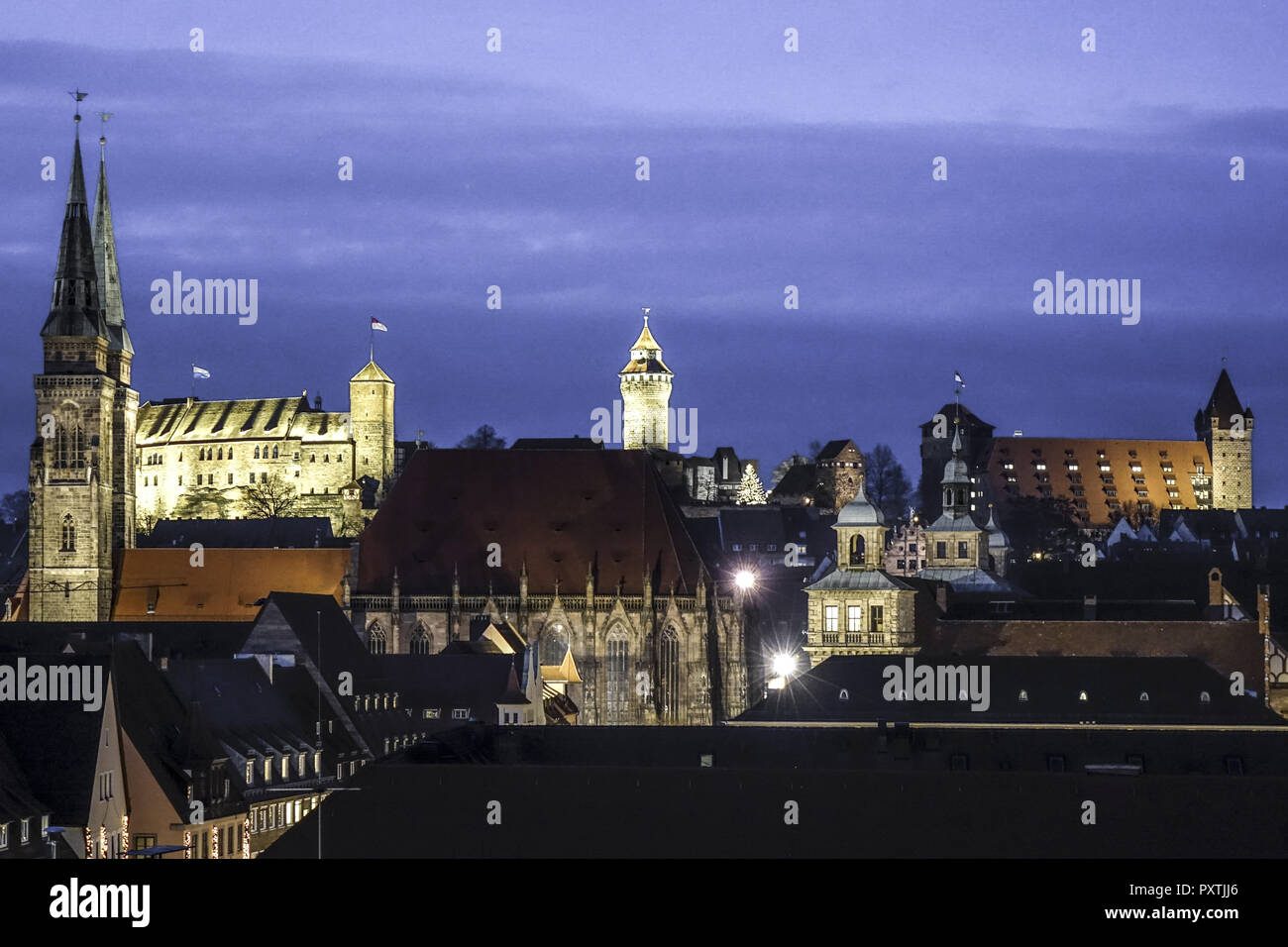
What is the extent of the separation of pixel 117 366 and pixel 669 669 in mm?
37385

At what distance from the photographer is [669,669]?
359ft

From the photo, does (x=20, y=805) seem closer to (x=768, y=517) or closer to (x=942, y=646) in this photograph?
(x=942, y=646)

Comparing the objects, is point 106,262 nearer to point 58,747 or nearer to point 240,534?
point 240,534

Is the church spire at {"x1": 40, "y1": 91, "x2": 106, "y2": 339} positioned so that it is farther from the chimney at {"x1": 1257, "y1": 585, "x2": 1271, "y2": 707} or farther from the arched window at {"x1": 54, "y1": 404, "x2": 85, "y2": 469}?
the chimney at {"x1": 1257, "y1": 585, "x2": 1271, "y2": 707}

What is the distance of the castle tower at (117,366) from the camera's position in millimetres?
127812

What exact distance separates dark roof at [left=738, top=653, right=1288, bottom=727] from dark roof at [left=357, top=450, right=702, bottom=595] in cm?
1921

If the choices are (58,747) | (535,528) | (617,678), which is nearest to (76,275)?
(535,528)

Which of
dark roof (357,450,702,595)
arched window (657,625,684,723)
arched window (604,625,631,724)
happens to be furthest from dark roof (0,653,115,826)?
dark roof (357,450,702,595)

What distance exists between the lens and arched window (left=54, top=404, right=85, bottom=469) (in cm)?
12594

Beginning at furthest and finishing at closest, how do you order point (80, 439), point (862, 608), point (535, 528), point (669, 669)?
point (80, 439) → point (535, 528) → point (669, 669) → point (862, 608)
